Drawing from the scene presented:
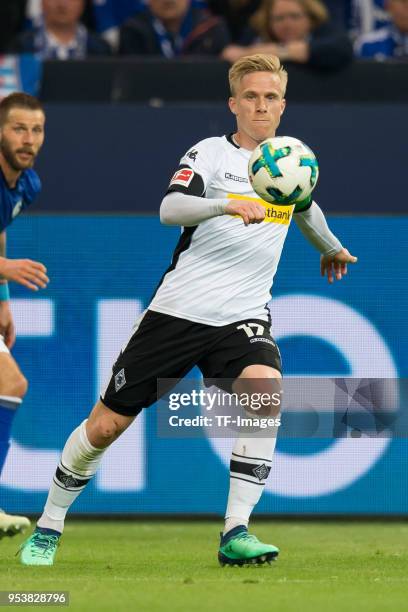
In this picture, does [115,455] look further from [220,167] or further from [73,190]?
[220,167]

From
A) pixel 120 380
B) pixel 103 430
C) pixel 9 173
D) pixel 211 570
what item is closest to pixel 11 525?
pixel 103 430

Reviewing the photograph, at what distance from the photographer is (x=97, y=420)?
6.43m

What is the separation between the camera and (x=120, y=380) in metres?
6.42

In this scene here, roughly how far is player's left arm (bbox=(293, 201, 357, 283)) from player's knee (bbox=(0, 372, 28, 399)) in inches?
62.6

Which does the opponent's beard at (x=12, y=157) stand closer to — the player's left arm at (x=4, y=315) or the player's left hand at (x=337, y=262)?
the player's left arm at (x=4, y=315)

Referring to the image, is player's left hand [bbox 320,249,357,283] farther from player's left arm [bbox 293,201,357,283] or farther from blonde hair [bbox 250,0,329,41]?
blonde hair [bbox 250,0,329,41]

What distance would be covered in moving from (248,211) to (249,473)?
129 cm

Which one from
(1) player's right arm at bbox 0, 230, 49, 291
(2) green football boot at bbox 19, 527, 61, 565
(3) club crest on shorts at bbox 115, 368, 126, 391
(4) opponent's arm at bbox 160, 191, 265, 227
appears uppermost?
(4) opponent's arm at bbox 160, 191, 265, 227

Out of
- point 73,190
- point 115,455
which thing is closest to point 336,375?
point 115,455

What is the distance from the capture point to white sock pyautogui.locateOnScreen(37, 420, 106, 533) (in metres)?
6.50

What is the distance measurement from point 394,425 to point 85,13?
484 centimetres

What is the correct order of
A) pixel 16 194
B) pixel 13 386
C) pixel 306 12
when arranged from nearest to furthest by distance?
pixel 13 386 → pixel 16 194 → pixel 306 12

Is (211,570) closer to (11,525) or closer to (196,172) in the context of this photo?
(11,525)

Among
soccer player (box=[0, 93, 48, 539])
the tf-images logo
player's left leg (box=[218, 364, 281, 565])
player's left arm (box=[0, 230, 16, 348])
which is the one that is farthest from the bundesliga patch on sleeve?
player's left arm (box=[0, 230, 16, 348])
